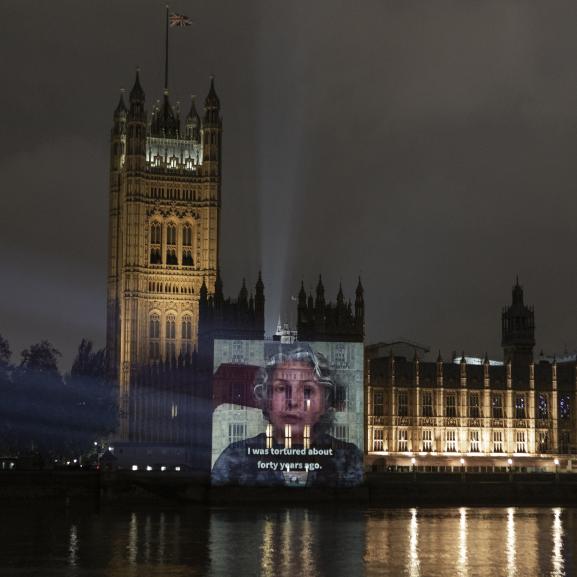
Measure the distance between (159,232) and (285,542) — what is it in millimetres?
105271

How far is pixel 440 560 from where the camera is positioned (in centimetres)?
6881

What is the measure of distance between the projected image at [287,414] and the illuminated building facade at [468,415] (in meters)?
25.3

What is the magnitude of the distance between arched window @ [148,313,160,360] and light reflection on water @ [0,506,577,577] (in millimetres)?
72837

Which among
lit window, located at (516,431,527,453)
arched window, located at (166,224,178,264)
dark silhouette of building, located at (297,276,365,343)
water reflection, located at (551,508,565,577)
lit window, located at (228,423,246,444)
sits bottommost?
water reflection, located at (551,508,565,577)

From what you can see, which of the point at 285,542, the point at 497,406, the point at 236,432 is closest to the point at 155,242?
the point at 497,406

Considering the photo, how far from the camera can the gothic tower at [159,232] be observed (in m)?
172

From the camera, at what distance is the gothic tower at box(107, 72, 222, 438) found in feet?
566

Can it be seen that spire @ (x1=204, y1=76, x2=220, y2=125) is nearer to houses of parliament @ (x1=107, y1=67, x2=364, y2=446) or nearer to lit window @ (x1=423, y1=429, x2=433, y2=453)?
houses of parliament @ (x1=107, y1=67, x2=364, y2=446)

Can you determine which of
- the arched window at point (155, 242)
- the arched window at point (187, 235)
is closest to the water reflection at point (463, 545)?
the arched window at point (155, 242)

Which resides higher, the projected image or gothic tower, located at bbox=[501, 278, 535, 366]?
gothic tower, located at bbox=[501, 278, 535, 366]

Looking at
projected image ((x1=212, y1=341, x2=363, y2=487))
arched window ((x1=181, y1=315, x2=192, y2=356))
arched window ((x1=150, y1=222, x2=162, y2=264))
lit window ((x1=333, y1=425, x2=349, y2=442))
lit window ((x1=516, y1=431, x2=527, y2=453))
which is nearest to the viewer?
projected image ((x1=212, y1=341, x2=363, y2=487))

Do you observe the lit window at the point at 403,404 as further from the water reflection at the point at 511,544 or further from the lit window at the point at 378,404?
the water reflection at the point at 511,544

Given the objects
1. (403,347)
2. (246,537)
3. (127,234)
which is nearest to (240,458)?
(246,537)

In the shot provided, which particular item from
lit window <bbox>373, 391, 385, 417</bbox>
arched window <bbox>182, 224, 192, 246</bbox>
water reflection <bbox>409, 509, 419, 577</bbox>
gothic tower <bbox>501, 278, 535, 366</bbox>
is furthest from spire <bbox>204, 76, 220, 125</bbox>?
water reflection <bbox>409, 509, 419, 577</bbox>
